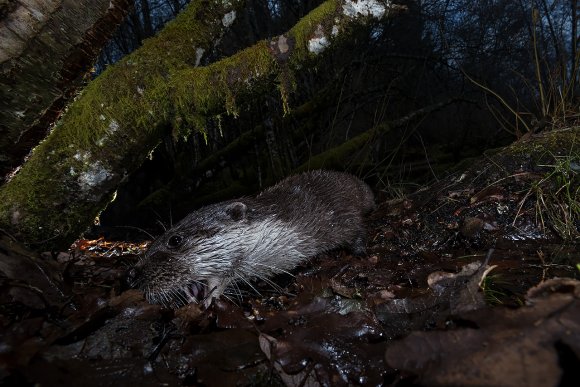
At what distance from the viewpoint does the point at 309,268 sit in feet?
9.67

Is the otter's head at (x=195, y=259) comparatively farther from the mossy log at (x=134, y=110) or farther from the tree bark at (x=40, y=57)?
the tree bark at (x=40, y=57)

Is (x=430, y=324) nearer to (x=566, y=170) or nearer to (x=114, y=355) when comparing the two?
(x=114, y=355)

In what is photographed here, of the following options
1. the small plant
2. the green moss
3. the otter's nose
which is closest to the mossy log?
the otter's nose

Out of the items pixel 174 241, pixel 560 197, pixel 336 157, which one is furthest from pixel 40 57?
pixel 336 157

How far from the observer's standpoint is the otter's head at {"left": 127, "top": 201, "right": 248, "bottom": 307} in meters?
2.09

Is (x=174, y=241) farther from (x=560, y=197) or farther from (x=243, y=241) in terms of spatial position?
(x=560, y=197)

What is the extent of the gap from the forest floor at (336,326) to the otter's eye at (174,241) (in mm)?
411

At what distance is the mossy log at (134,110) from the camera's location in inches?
101

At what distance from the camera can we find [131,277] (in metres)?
2.03

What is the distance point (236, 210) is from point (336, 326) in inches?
59.1

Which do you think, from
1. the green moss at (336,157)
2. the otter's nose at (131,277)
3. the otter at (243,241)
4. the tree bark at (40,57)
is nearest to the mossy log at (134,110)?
the tree bark at (40,57)

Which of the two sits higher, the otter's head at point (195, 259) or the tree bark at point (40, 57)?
the tree bark at point (40, 57)

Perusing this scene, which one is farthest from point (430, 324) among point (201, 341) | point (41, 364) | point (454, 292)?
point (41, 364)

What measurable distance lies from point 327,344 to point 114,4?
233 centimetres
